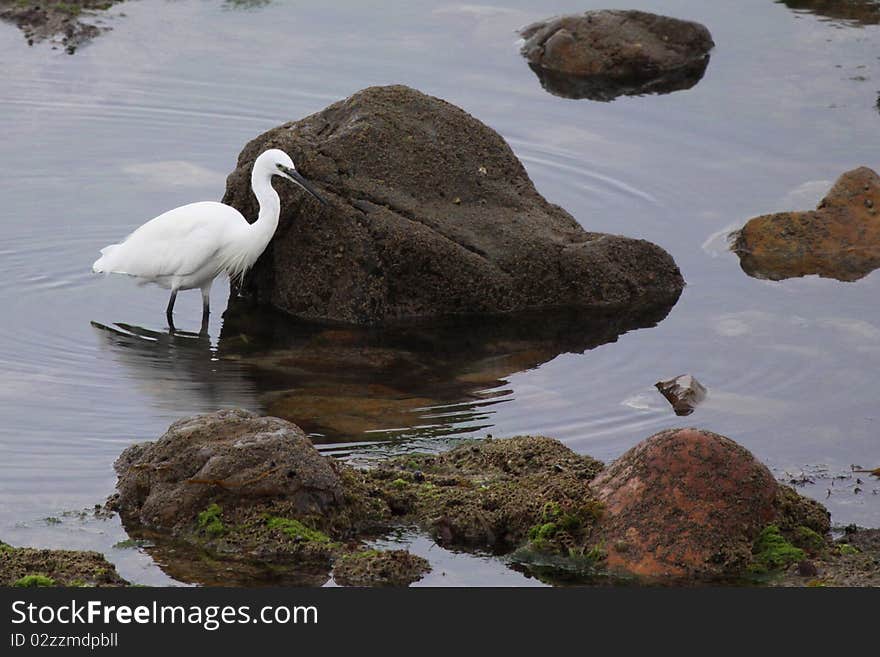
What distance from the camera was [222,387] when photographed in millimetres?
11094

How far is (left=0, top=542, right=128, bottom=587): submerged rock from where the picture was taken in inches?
281

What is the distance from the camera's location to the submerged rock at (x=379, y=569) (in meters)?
7.47

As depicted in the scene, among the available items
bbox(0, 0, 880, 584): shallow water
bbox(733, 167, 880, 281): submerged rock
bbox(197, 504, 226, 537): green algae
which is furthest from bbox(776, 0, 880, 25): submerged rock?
bbox(197, 504, 226, 537): green algae

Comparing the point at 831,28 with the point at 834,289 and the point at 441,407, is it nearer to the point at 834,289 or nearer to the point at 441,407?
the point at 834,289

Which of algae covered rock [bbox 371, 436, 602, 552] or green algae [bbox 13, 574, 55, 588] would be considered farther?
algae covered rock [bbox 371, 436, 602, 552]

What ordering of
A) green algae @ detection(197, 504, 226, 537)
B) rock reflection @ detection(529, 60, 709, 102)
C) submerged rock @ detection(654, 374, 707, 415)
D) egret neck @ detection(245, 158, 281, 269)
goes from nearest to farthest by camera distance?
green algae @ detection(197, 504, 226, 537) < submerged rock @ detection(654, 374, 707, 415) < egret neck @ detection(245, 158, 281, 269) < rock reflection @ detection(529, 60, 709, 102)

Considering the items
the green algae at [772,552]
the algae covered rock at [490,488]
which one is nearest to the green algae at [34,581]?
the algae covered rock at [490,488]

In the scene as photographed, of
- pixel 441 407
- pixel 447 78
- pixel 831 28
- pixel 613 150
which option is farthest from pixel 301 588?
pixel 831 28

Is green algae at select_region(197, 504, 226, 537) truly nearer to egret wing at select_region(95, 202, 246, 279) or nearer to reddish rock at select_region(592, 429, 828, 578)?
reddish rock at select_region(592, 429, 828, 578)

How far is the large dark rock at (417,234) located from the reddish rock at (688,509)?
492 centimetres

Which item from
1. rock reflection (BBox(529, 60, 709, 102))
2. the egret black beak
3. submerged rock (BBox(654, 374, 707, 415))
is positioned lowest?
submerged rock (BBox(654, 374, 707, 415))

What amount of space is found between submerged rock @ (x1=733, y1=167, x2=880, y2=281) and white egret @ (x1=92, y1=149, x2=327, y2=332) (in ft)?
14.1

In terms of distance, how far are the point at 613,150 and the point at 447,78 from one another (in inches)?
113

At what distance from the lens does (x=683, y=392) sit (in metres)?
10.7
